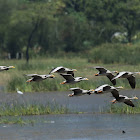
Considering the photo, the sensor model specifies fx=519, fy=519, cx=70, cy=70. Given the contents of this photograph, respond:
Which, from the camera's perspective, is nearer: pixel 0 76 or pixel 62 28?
pixel 0 76

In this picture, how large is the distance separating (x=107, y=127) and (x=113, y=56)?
1087 inches

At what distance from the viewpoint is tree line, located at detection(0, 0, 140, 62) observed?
208ft

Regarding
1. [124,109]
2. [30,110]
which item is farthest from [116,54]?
[30,110]

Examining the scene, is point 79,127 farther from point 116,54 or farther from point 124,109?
point 116,54

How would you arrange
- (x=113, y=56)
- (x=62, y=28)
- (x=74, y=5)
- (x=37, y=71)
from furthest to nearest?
(x=74, y=5), (x=62, y=28), (x=113, y=56), (x=37, y=71)

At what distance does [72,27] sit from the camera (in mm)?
68375

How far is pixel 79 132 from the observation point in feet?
61.4

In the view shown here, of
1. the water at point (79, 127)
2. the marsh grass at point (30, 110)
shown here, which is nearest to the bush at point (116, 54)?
the water at point (79, 127)

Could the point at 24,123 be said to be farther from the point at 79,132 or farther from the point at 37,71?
the point at 37,71

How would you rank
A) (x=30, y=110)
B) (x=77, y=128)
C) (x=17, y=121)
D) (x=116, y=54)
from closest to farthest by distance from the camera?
(x=77, y=128), (x=17, y=121), (x=30, y=110), (x=116, y=54)

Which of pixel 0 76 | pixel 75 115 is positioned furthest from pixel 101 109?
pixel 0 76

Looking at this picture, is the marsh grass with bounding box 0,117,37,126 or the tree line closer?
the marsh grass with bounding box 0,117,37,126

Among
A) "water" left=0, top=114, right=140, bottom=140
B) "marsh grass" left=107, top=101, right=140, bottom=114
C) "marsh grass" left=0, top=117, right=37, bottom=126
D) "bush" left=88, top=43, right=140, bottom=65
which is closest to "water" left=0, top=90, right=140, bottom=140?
"water" left=0, top=114, right=140, bottom=140

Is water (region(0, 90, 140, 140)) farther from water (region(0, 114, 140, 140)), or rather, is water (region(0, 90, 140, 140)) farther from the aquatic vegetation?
the aquatic vegetation
